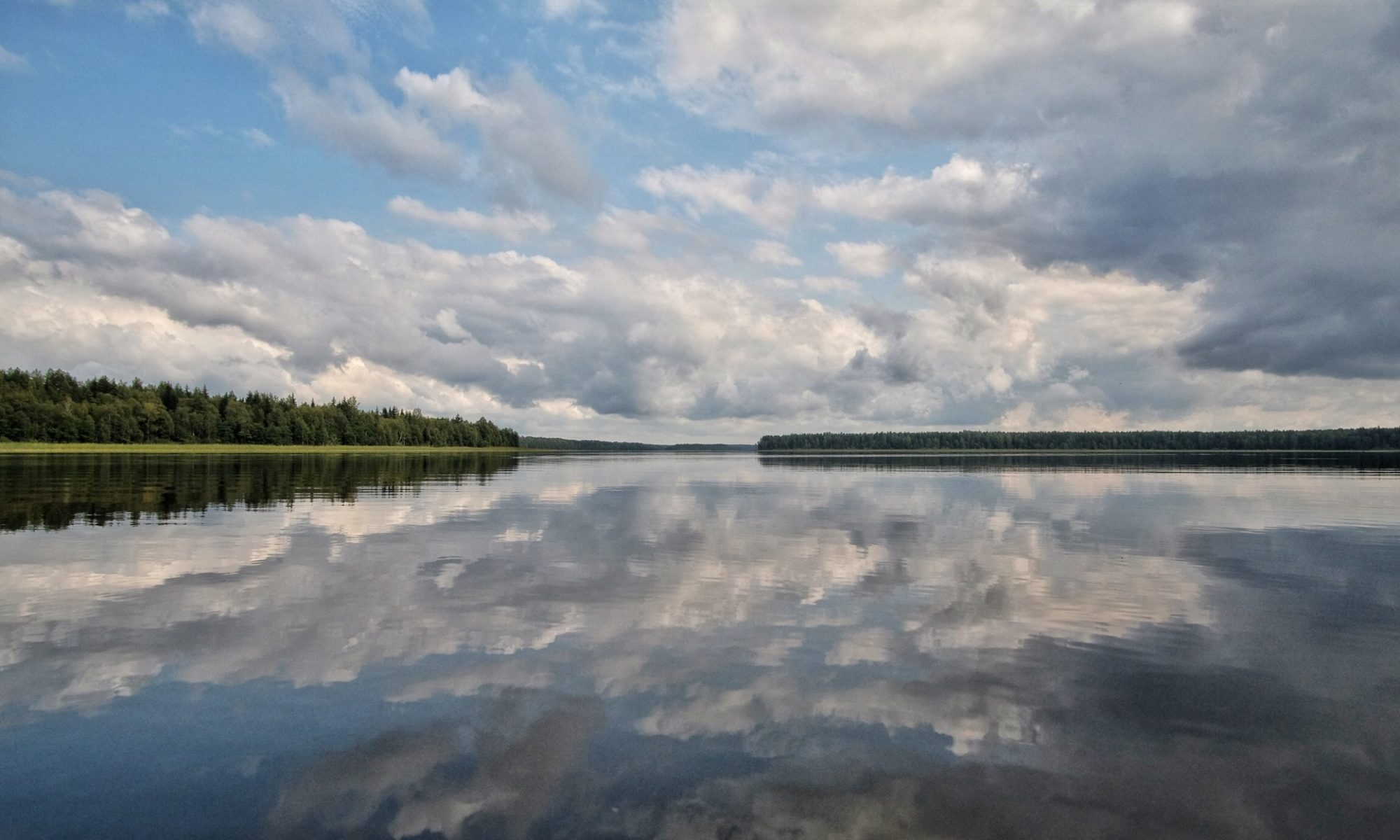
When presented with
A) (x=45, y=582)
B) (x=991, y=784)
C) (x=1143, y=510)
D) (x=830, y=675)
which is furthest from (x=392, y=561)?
(x=1143, y=510)

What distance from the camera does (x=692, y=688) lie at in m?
13.0

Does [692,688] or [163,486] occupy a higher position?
[163,486]

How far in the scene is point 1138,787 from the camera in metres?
9.51

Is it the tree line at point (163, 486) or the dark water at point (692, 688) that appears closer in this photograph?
the dark water at point (692, 688)

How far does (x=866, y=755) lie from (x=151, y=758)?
31.4ft

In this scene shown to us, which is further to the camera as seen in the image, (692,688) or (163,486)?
(163,486)

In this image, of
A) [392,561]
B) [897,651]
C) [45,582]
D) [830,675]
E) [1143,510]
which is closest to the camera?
[830,675]

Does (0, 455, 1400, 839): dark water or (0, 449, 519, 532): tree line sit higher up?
(0, 449, 519, 532): tree line

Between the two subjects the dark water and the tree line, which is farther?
the tree line

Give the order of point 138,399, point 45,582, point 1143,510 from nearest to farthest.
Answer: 1. point 45,582
2. point 1143,510
3. point 138,399

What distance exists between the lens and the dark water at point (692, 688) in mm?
8930

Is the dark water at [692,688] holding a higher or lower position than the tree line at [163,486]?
lower

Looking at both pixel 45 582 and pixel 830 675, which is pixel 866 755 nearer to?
pixel 830 675

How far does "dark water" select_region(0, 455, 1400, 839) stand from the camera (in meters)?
8.93
